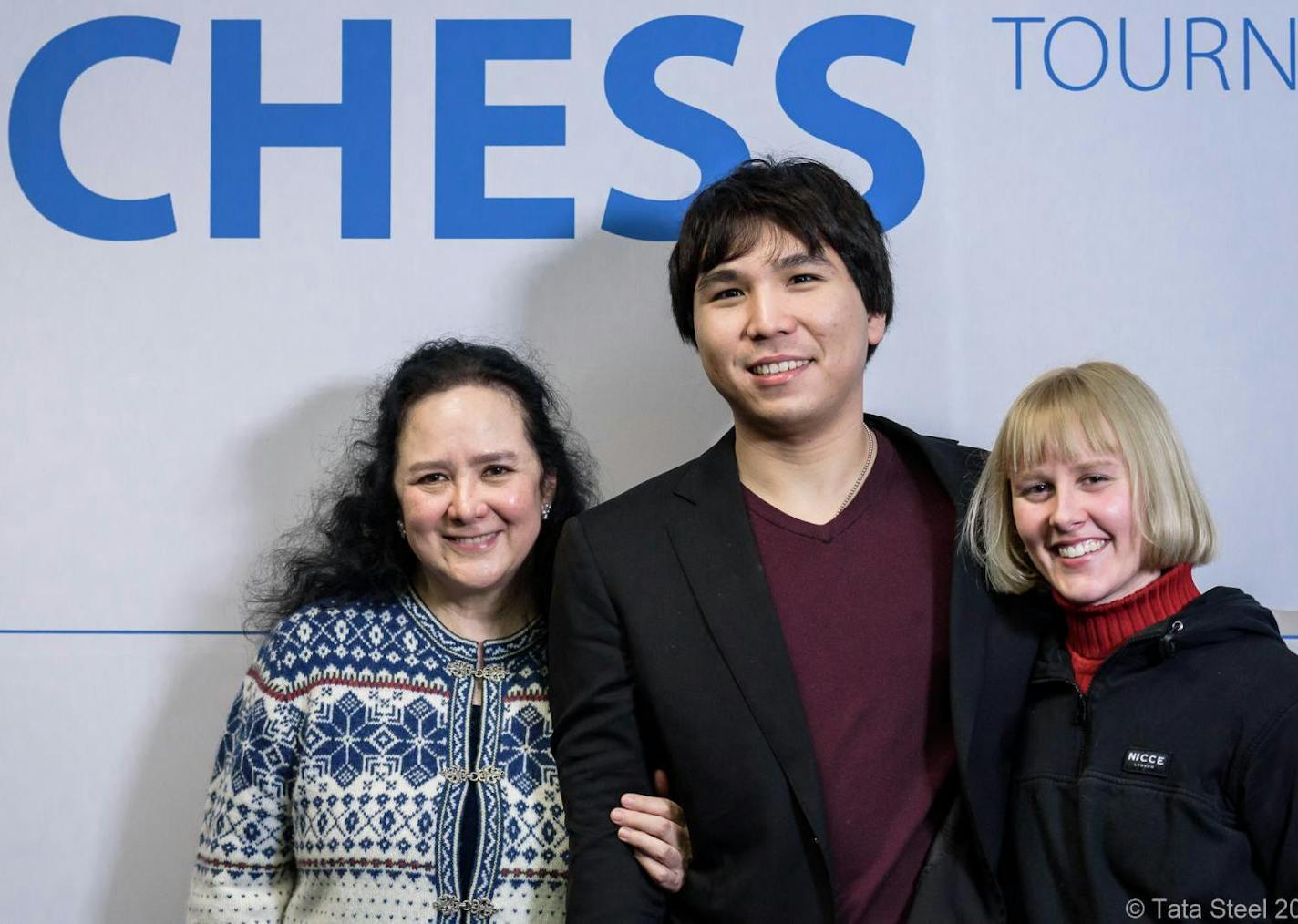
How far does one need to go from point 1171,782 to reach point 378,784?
1032 millimetres

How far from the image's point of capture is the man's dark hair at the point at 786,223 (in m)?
1.70

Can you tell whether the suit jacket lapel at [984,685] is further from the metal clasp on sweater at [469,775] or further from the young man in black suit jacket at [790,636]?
the metal clasp on sweater at [469,775]

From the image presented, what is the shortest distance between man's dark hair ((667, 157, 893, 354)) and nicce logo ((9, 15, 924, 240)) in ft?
1.46

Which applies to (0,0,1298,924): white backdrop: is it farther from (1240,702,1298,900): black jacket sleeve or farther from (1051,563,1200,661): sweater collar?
(1240,702,1298,900): black jacket sleeve

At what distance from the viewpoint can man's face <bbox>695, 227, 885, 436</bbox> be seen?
1651 mm

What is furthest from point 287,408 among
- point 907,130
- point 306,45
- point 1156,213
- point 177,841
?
point 1156,213

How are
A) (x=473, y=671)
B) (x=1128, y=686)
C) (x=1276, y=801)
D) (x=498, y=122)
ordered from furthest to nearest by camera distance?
1. (x=498, y=122)
2. (x=473, y=671)
3. (x=1128, y=686)
4. (x=1276, y=801)

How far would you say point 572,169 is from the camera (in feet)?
7.25

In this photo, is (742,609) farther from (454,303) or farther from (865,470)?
(454,303)

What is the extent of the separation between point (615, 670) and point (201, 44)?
140 centimetres

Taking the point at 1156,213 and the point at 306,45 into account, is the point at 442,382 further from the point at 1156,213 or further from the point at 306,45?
the point at 1156,213

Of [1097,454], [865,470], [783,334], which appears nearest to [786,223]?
[783,334]

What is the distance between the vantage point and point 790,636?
5.29 ft
